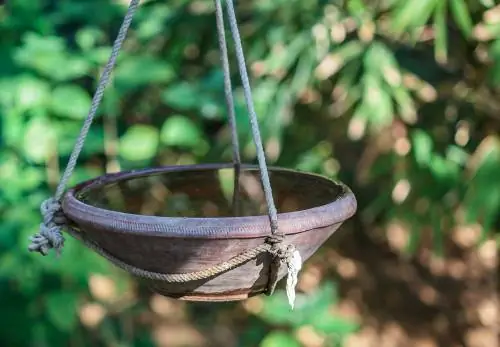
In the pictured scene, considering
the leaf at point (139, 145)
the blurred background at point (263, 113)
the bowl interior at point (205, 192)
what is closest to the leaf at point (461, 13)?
the blurred background at point (263, 113)

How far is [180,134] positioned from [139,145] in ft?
0.36

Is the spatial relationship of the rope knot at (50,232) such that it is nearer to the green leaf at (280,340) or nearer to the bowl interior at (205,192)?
the bowl interior at (205,192)

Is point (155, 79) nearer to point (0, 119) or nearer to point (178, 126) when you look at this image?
point (178, 126)

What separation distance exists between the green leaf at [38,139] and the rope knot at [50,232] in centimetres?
84


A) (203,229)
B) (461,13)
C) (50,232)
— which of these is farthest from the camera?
(461,13)

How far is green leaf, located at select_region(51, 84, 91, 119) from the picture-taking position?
1.78 meters

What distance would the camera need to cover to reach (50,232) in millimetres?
941

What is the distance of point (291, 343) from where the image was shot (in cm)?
176

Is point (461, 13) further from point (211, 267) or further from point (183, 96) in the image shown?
point (211, 267)

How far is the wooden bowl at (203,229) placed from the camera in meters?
0.78

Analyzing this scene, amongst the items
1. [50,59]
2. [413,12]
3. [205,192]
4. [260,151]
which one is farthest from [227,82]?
[50,59]

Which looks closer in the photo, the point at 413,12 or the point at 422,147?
the point at 413,12

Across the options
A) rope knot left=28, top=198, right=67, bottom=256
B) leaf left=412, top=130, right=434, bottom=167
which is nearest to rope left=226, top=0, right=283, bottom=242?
rope knot left=28, top=198, right=67, bottom=256

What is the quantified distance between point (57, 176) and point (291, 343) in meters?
0.73
